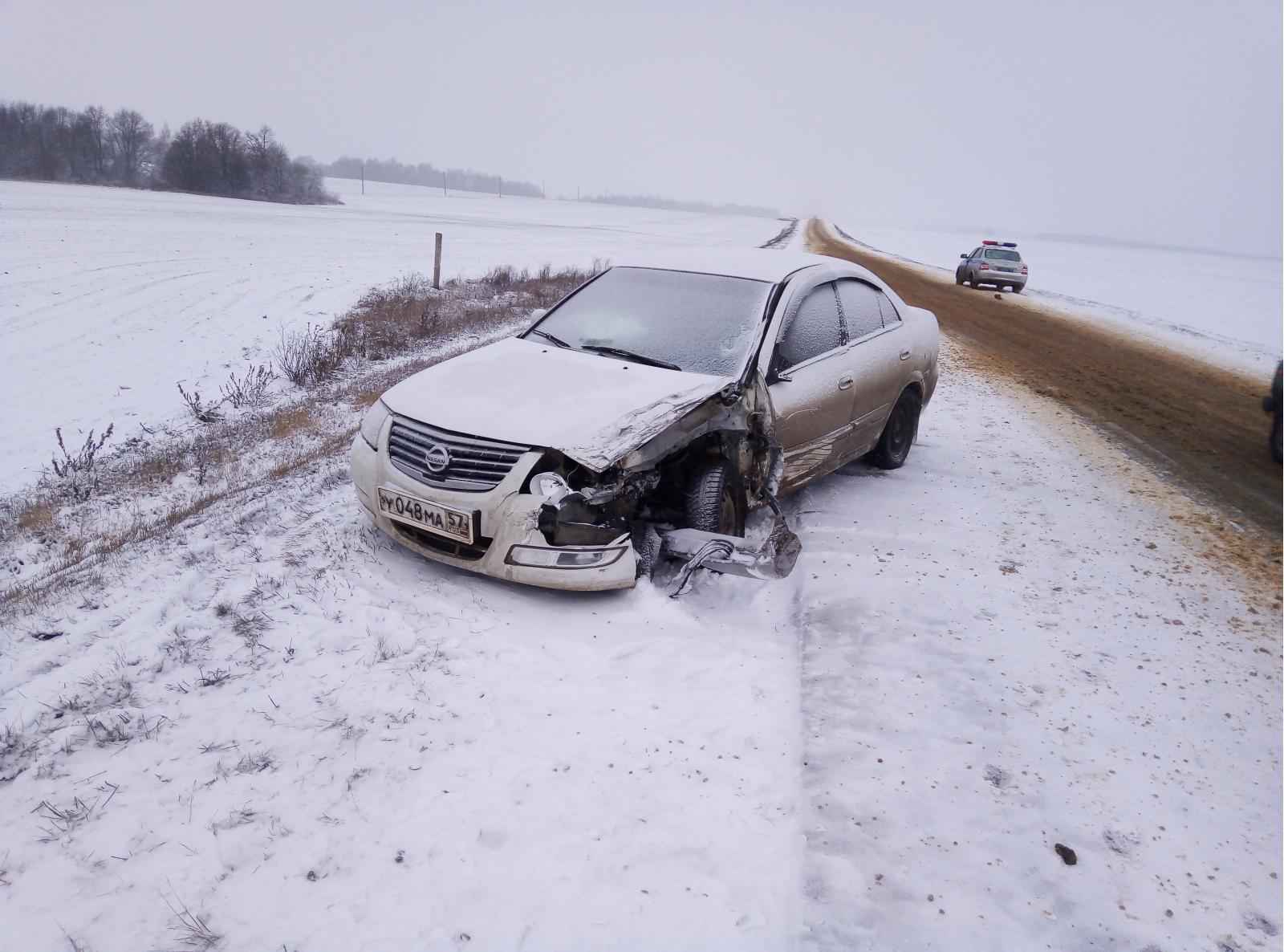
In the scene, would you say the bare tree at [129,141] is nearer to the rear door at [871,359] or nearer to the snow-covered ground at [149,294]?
the snow-covered ground at [149,294]

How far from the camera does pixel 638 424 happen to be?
11.9ft

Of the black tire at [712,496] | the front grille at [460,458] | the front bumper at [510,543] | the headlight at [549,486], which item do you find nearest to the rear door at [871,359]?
the black tire at [712,496]

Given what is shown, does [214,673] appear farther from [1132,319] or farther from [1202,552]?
[1132,319]

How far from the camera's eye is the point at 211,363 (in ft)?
31.8

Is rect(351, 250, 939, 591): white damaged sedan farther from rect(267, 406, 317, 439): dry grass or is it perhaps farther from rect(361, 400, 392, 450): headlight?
rect(267, 406, 317, 439): dry grass

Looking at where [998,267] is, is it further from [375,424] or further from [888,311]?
[375,424]

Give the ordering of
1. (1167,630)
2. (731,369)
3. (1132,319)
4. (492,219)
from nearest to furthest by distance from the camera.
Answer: (1167,630) < (731,369) < (1132,319) < (492,219)

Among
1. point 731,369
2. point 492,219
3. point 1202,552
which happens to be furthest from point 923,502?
point 492,219

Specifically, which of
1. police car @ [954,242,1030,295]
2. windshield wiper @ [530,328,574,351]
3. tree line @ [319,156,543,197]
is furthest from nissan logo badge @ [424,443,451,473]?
tree line @ [319,156,543,197]

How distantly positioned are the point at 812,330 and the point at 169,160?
74418 millimetres

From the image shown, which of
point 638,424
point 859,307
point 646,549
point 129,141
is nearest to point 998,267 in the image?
point 859,307

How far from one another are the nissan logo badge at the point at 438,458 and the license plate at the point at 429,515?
17cm

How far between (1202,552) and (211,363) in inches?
416

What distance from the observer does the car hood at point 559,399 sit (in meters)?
3.56
